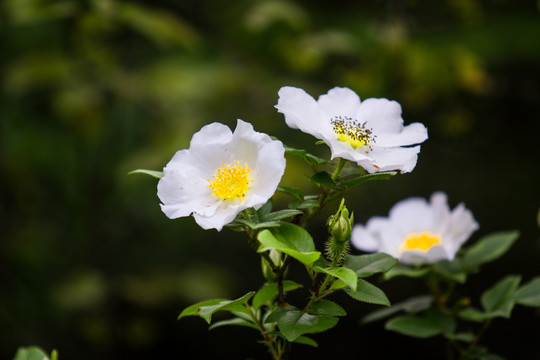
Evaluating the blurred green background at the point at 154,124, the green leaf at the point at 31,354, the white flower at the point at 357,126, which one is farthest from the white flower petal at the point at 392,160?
the blurred green background at the point at 154,124

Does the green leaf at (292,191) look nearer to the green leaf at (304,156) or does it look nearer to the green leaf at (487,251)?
the green leaf at (304,156)

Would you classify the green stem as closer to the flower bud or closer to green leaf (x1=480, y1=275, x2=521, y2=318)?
the flower bud

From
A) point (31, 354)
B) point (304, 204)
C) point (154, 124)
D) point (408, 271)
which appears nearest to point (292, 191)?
point (304, 204)

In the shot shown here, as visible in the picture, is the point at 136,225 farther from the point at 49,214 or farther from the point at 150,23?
the point at 150,23

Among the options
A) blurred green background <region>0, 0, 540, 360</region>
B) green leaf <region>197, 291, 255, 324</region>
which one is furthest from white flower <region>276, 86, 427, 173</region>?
blurred green background <region>0, 0, 540, 360</region>

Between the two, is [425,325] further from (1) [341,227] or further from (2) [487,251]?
(1) [341,227]

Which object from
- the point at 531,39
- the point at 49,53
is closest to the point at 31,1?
the point at 49,53
